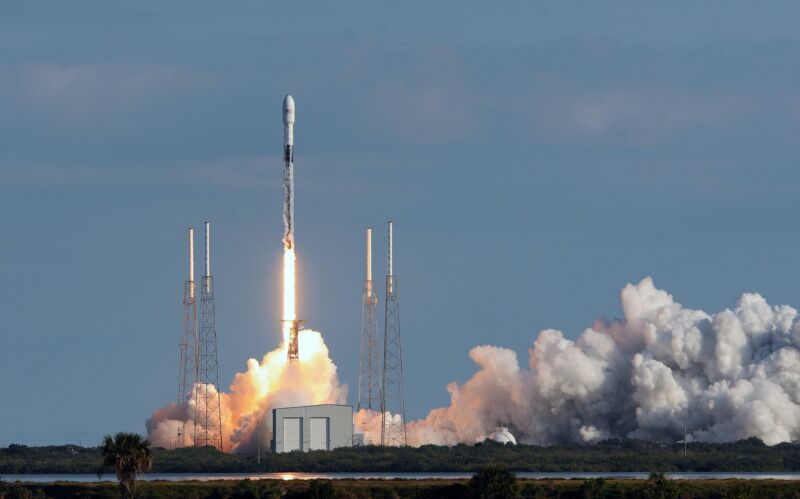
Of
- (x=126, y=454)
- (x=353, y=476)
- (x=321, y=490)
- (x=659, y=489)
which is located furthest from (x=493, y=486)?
(x=353, y=476)

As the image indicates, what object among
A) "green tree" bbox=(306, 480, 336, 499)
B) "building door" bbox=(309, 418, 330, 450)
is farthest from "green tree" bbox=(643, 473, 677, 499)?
"building door" bbox=(309, 418, 330, 450)

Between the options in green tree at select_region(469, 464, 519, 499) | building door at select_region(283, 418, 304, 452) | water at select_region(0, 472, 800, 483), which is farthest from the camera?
building door at select_region(283, 418, 304, 452)

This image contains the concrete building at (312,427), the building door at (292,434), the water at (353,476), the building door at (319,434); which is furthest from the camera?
the building door at (319,434)

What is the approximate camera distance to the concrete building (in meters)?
159

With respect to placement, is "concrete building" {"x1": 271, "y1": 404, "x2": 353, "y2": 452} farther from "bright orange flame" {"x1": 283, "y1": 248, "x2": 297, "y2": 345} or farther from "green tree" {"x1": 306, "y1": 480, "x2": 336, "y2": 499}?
"green tree" {"x1": 306, "y1": 480, "x2": 336, "y2": 499}

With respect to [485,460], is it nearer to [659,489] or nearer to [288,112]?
[288,112]

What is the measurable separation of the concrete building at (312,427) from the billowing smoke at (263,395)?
959 millimetres

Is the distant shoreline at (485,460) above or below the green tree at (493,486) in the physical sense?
above

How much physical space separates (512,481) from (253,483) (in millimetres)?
13898

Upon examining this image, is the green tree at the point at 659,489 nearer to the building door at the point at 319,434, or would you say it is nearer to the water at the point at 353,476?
the water at the point at 353,476

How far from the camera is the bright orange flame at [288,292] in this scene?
152m

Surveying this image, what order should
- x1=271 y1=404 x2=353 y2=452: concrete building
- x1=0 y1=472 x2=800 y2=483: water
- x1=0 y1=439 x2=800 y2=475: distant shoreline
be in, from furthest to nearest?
x1=271 y1=404 x2=353 y2=452: concrete building, x1=0 y1=439 x2=800 y2=475: distant shoreline, x1=0 y1=472 x2=800 y2=483: water

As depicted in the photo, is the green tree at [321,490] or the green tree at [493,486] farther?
the green tree at [493,486]

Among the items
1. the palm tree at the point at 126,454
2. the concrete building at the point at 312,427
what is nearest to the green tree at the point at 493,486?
the palm tree at the point at 126,454
